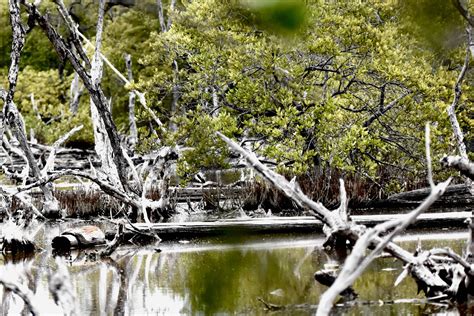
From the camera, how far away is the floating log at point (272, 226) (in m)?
11.7

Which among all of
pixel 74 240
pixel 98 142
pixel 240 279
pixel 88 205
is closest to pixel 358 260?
pixel 240 279

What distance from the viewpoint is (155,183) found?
16609 mm

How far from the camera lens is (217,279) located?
8.52 m

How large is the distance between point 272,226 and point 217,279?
3.59m

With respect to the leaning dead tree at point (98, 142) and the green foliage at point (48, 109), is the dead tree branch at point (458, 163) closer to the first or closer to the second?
the leaning dead tree at point (98, 142)

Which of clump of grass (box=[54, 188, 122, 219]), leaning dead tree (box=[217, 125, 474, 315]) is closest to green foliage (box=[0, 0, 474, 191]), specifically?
clump of grass (box=[54, 188, 122, 219])

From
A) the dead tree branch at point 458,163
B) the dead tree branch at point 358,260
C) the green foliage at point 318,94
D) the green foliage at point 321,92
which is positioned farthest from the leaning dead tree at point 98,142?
the dead tree branch at point 358,260

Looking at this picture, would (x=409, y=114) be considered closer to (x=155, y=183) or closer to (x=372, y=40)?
(x=372, y=40)

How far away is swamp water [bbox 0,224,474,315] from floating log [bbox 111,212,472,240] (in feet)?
0.86

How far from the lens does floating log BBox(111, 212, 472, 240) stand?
1167 centimetres

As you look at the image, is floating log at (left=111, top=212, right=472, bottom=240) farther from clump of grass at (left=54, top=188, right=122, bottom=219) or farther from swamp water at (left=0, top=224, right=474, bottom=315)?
clump of grass at (left=54, top=188, right=122, bottom=219)

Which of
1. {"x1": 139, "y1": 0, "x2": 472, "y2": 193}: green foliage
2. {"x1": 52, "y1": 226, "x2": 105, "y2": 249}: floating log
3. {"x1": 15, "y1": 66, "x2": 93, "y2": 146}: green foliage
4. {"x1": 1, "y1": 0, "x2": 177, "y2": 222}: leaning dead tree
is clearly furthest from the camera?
{"x1": 15, "y1": 66, "x2": 93, "y2": 146}: green foliage

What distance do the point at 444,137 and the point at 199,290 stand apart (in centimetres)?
868

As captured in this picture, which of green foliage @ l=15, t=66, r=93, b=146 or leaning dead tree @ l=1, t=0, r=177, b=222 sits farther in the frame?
green foliage @ l=15, t=66, r=93, b=146
